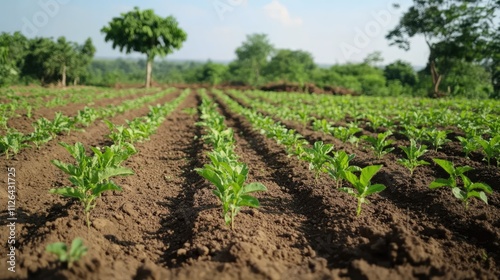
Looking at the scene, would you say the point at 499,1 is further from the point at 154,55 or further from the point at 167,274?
the point at 167,274

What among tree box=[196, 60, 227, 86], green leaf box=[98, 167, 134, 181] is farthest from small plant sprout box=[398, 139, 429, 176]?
tree box=[196, 60, 227, 86]

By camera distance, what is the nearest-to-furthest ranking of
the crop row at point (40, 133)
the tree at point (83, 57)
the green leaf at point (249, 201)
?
the green leaf at point (249, 201) < the crop row at point (40, 133) < the tree at point (83, 57)

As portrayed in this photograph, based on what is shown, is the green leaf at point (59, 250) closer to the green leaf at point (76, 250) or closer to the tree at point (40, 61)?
the green leaf at point (76, 250)

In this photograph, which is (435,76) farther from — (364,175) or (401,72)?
(364,175)

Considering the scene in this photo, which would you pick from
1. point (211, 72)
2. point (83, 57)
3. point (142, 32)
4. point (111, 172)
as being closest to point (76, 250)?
point (111, 172)

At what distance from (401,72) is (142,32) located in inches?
1481

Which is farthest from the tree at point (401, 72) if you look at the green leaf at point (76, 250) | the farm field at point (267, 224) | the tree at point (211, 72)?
the green leaf at point (76, 250)

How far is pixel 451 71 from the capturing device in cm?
3181

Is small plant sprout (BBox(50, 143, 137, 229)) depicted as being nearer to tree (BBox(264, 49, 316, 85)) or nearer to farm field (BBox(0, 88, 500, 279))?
farm field (BBox(0, 88, 500, 279))

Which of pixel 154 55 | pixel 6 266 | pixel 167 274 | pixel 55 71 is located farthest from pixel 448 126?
pixel 55 71

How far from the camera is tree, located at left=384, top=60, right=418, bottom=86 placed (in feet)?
151

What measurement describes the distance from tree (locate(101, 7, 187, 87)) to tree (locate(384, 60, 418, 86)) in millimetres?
33515

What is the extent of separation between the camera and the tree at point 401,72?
1807 inches

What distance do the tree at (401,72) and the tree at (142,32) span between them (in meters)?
33.5
